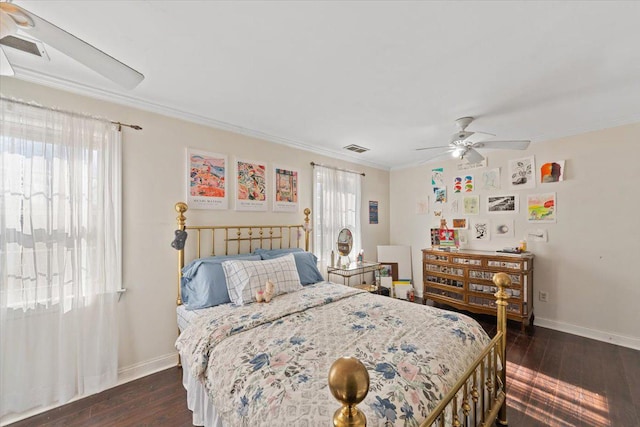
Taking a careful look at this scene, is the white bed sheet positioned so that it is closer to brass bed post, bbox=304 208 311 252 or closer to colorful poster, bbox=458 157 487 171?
brass bed post, bbox=304 208 311 252

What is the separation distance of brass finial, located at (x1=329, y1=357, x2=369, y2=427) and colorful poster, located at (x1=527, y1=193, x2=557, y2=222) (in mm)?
3904

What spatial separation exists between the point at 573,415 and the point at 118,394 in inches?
136

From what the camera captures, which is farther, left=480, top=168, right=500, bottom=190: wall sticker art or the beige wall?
left=480, top=168, right=500, bottom=190: wall sticker art

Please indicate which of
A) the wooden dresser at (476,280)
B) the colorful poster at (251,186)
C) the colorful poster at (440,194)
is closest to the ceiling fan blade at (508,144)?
the wooden dresser at (476,280)

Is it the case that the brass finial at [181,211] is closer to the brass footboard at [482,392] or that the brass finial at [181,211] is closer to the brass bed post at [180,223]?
the brass bed post at [180,223]

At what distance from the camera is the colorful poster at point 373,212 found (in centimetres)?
480

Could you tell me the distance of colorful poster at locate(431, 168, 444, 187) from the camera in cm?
440

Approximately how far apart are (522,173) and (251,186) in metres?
3.65

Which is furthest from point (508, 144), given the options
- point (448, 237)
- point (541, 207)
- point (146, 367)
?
point (146, 367)

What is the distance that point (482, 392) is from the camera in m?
1.53

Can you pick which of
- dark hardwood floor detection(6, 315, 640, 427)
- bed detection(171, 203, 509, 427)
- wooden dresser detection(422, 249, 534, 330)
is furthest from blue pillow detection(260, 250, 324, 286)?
wooden dresser detection(422, 249, 534, 330)

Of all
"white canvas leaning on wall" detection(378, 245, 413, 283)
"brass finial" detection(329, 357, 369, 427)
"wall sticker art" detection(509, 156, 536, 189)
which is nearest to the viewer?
"brass finial" detection(329, 357, 369, 427)

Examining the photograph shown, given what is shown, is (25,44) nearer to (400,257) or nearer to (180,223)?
(180,223)

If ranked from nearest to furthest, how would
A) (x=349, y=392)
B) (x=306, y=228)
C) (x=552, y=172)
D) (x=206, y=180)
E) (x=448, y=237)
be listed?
(x=349, y=392)
(x=206, y=180)
(x=552, y=172)
(x=306, y=228)
(x=448, y=237)
